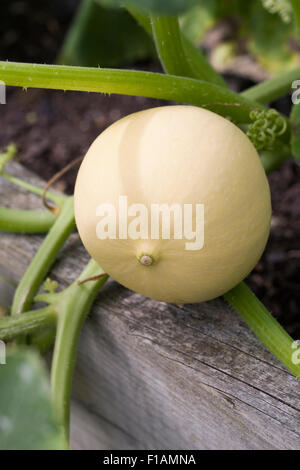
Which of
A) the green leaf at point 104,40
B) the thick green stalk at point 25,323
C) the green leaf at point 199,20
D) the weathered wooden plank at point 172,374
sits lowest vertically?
the weathered wooden plank at point 172,374

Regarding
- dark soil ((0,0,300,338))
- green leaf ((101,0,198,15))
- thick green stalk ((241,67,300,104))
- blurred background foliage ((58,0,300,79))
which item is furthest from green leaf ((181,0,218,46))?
green leaf ((101,0,198,15))

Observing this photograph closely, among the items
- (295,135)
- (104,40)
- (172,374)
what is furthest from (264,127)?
(104,40)

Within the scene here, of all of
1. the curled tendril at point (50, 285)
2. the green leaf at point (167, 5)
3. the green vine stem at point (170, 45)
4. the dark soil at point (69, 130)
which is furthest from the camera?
the dark soil at point (69, 130)

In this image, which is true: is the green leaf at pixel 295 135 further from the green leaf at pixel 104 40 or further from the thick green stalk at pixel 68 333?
the green leaf at pixel 104 40

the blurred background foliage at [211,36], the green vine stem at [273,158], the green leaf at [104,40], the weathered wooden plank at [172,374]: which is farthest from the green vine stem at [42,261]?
the green leaf at [104,40]

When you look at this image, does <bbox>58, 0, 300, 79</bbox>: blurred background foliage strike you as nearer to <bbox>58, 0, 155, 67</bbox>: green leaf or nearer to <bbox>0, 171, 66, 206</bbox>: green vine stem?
<bbox>58, 0, 155, 67</bbox>: green leaf

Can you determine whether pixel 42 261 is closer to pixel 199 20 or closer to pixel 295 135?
pixel 295 135
